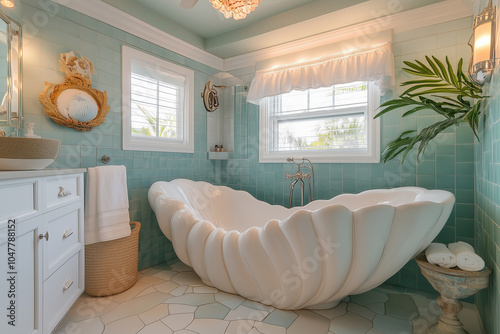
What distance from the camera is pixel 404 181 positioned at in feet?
7.61

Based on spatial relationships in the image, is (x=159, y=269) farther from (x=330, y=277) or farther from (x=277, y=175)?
(x=330, y=277)

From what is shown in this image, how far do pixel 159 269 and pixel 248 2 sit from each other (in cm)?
237

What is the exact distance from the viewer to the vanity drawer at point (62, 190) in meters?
1.35

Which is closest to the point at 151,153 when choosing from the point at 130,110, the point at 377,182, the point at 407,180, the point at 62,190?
the point at 130,110

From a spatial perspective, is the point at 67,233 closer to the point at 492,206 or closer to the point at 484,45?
the point at 492,206

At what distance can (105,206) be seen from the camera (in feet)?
6.60

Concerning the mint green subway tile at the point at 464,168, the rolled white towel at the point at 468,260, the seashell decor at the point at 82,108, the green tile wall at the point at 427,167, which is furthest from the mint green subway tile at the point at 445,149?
the seashell decor at the point at 82,108

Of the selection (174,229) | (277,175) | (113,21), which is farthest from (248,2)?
(277,175)

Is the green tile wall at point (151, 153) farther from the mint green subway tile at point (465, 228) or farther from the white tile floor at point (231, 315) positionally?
the white tile floor at point (231, 315)

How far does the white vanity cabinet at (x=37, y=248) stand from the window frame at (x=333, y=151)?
1925mm

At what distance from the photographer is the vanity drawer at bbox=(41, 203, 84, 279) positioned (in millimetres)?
1321

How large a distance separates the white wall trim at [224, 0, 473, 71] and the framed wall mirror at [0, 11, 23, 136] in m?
2.21

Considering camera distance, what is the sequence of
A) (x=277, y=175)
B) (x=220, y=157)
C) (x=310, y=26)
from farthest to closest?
1. (x=220, y=157)
2. (x=277, y=175)
3. (x=310, y=26)

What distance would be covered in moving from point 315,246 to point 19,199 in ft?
4.58
